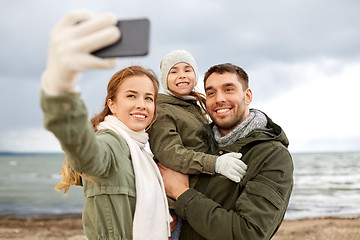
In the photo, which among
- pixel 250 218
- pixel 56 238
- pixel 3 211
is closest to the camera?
pixel 250 218

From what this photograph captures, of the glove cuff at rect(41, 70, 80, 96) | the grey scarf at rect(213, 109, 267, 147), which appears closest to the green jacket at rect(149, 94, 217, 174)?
the grey scarf at rect(213, 109, 267, 147)

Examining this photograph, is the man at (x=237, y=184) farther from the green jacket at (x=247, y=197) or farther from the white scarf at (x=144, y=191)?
the white scarf at (x=144, y=191)

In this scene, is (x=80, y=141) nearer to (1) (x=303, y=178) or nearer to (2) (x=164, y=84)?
(2) (x=164, y=84)

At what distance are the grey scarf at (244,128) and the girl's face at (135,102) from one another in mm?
646

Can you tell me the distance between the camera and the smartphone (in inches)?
57.6

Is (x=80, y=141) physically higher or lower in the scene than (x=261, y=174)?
higher

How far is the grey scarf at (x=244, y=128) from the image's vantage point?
2928mm

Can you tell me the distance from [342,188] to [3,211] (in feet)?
44.0

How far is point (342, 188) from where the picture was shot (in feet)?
57.6

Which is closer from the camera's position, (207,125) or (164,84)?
(207,125)

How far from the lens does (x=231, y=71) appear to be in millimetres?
3025

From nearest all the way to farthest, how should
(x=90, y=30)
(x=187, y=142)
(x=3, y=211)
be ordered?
(x=90, y=30), (x=187, y=142), (x=3, y=211)

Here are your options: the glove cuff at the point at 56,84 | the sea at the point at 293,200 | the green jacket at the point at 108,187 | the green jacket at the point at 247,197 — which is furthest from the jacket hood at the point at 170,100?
the sea at the point at 293,200

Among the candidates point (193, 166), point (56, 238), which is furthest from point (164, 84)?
point (56, 238)
